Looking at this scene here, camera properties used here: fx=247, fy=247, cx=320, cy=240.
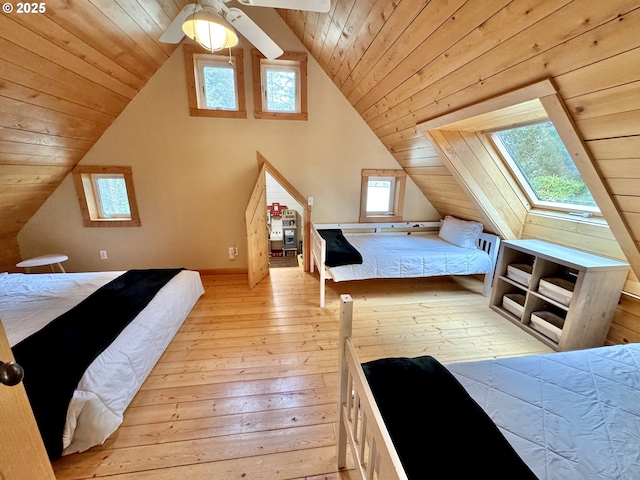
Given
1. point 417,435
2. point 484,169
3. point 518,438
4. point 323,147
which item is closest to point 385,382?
point 417,435

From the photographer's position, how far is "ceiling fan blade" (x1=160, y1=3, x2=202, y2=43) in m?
1.41

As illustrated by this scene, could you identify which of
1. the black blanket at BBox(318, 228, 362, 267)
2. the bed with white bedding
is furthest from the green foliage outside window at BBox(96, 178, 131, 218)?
the bed with white bedding

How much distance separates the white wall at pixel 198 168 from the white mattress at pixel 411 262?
0.91 meters

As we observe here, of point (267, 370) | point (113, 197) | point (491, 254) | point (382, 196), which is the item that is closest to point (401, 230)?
point (382, 196)

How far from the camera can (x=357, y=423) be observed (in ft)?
3.46

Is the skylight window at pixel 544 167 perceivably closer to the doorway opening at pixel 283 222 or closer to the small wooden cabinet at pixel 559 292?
the small wooden cabinet at pixel 559 292

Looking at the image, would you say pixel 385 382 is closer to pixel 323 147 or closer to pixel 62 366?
pixel 62 366

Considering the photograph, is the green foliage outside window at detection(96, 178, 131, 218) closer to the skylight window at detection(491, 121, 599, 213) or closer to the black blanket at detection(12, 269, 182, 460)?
the black blanket at detection(12, 269, 182, 460)

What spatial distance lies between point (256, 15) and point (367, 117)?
5.75ft

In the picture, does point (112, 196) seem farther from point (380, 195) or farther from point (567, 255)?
point (567, 255)

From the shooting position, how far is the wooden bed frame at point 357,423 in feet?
2.14

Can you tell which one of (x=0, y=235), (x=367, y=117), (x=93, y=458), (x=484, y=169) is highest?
(x=367, y=117)

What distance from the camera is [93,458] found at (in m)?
1.31

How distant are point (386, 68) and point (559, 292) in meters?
2.46
